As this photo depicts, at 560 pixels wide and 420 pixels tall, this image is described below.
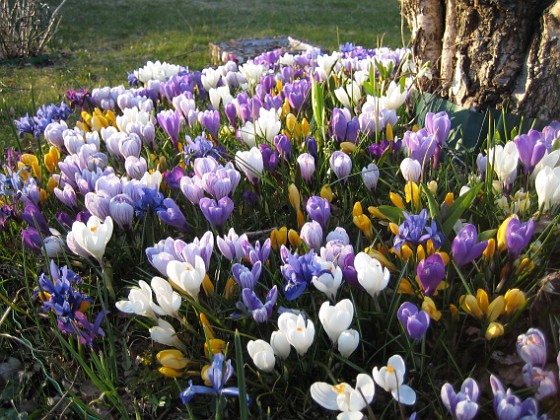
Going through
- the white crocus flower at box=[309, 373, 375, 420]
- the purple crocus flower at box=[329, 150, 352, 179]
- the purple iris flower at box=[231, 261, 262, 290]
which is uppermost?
the purple crocus flower at box=[329, 150, 352, 179]

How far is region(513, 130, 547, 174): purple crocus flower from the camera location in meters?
1.89

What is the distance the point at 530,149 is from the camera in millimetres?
1913

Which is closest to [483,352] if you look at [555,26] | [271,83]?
[555,26]

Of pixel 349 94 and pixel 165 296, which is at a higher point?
pixel 349 94

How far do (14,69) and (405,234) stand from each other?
6.93m

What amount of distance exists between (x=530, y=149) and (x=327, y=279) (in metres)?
0.92

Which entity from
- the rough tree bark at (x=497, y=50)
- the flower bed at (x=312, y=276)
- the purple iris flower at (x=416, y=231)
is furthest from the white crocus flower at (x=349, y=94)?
the purple iris flower at (x=416, y=231)

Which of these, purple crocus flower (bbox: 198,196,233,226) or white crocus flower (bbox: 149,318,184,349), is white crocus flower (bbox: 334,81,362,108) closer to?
purple crocus flower (bbox: 198,196,233,226)

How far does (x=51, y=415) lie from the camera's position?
1659 millimetres

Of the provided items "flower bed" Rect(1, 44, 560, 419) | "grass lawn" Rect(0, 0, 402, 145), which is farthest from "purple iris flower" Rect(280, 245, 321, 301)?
"grass lawn" Rect(0, 0, 402, 145)

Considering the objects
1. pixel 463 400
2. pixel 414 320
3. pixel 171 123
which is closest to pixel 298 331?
pixel 414 320

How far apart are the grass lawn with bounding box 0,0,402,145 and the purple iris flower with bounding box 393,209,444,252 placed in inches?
126

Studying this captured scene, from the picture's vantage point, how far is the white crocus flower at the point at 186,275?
4.97 ft

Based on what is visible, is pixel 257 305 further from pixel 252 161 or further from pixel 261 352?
pixel 252 161
